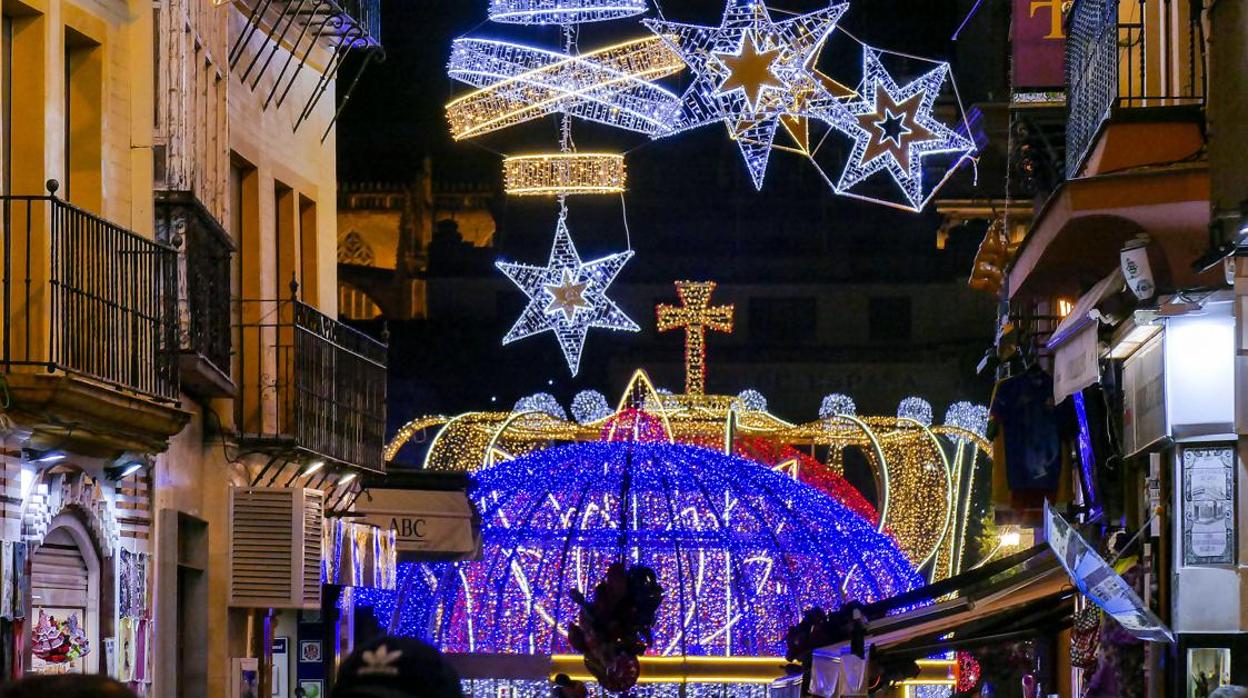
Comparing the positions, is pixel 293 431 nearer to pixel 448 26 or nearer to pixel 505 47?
pixel 505 47

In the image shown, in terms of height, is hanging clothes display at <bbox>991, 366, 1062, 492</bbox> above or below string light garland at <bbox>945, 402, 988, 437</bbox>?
below

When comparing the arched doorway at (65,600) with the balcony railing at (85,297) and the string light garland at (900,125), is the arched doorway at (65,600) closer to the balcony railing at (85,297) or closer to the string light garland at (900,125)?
the balcony railing at (85,297)

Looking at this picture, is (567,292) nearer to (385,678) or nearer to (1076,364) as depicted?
(1076,364)

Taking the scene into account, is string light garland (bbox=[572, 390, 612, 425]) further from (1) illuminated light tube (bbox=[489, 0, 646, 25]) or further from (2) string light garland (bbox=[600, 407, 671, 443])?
(1) illuminated light tube (bbox=[489, 0, 646, 25])

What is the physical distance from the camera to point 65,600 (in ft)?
49.5

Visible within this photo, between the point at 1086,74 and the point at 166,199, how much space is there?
6081 mm

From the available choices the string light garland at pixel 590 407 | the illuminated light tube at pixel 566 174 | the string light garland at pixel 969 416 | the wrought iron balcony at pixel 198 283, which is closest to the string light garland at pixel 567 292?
the string light garland at pixel 590 407

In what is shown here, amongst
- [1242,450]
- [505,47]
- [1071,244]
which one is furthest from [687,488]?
[1242,450]

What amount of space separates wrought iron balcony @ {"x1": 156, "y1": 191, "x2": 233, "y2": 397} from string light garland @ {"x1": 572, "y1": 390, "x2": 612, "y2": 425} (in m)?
18.1

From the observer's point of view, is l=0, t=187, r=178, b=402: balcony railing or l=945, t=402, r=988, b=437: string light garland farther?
l=945, t=402, r=988, b=437: string light garland

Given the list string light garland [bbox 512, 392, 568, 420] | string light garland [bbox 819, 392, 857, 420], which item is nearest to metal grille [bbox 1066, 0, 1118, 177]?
string light garland [bbox 512, 392, 568, 420]

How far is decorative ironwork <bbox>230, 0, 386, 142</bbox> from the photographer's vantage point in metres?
20.9

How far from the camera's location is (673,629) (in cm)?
2642

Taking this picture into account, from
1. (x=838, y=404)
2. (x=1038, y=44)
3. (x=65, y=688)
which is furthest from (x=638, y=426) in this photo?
(x=65, y=688)
